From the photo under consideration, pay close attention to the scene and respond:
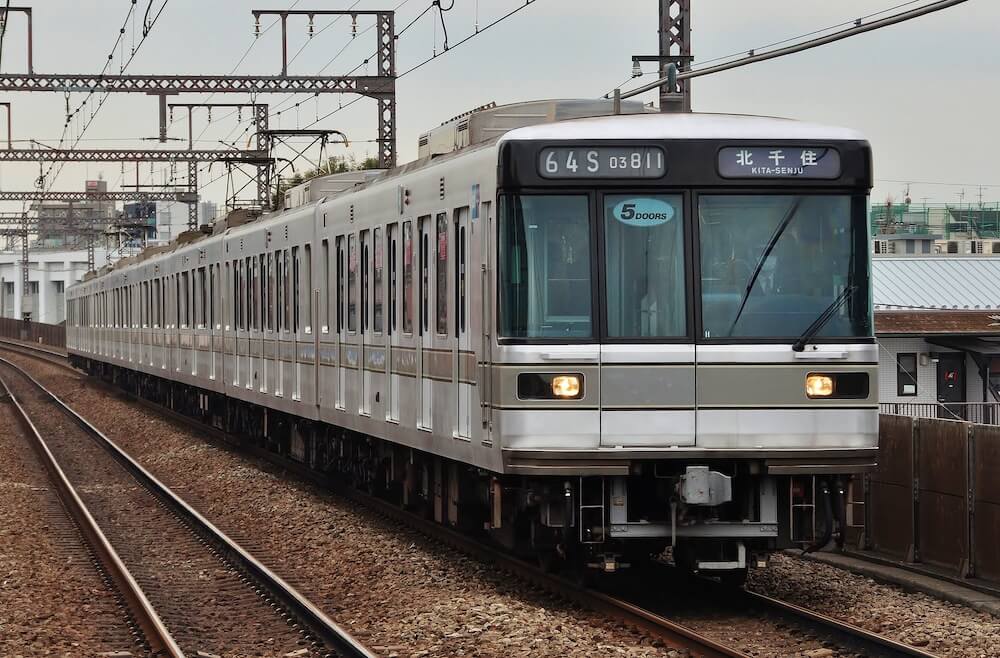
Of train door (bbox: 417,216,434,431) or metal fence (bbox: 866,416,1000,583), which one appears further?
train door (bbox: 417,216,434,431)

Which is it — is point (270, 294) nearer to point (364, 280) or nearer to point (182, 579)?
point (364, 280)

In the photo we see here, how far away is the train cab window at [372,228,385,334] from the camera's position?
1329 centimetres

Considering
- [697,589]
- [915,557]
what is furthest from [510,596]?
[915,557]

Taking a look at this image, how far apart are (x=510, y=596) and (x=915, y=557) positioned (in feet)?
9.22

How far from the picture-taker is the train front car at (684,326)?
949 centimetres

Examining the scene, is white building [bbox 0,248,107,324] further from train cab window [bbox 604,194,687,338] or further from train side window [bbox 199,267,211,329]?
train cab window [bbox 604,194,687,338]

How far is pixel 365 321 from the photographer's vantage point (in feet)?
46.2

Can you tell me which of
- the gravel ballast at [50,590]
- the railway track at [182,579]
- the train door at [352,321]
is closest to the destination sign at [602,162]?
the railway track at [182,579]

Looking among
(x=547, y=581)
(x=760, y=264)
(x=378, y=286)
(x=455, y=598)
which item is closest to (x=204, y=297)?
(x=378, y=286)

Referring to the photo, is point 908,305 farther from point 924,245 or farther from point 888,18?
point 924,245

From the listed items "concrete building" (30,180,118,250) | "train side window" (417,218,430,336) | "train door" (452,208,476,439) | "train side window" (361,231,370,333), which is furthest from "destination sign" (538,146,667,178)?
"concrete building" (30,180,118,250)

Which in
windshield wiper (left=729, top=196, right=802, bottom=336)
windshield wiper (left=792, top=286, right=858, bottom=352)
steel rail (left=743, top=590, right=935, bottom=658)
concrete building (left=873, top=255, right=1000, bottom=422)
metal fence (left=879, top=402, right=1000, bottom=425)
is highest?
windshield wiper (left=729, top=196, right=802, bottom=336)

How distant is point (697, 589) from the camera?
34.4 feet

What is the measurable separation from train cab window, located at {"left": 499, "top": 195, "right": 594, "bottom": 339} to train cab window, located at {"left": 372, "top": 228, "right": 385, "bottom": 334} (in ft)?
12.1
